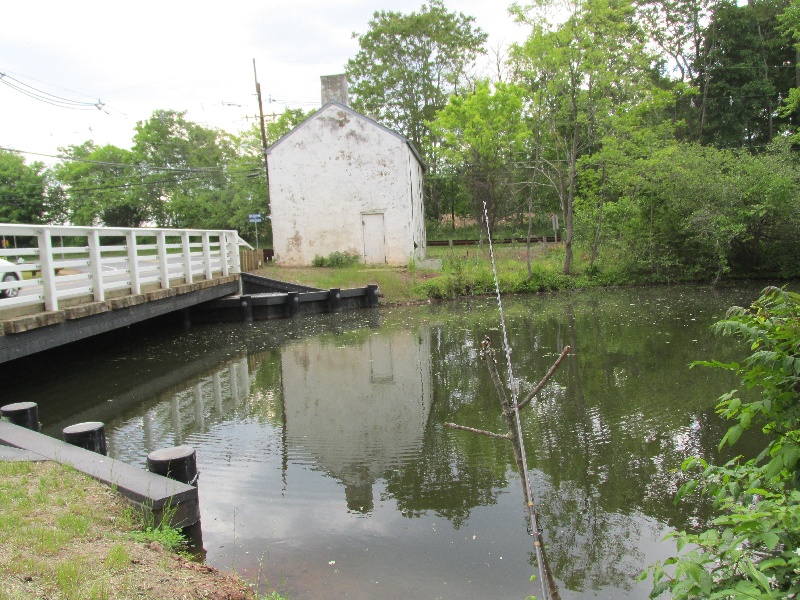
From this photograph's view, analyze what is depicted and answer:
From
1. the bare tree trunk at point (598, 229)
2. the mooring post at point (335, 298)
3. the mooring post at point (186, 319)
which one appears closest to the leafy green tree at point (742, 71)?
the bare tree trunk at point (598, 229)

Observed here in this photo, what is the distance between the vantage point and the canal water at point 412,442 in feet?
13.0

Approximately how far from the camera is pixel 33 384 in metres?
9.32

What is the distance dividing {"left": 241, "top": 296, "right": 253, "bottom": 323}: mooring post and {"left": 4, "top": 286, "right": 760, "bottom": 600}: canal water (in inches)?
134

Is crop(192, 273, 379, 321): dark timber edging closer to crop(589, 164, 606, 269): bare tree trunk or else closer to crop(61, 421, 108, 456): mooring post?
crop(589, 164, 606, 269): bare tree trunk

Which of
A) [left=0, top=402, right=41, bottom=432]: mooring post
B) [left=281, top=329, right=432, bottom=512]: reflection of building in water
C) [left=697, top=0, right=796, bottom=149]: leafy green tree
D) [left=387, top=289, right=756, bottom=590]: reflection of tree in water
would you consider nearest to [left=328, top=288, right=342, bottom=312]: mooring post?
[left=281, top=329, right=432, bottom=512]: reflection of building in water

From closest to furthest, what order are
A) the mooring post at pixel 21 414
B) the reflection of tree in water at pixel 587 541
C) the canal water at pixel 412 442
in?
the reflection of tree in water at pixel 587 541
the canal water at pixel 412 442
the mooring post at pixel 21 414

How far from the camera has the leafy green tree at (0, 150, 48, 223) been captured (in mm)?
42062

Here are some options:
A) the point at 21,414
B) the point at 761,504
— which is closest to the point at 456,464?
the point at 761,504

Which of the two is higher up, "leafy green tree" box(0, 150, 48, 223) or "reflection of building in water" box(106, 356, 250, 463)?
"leafy green tree" box(0, 150, 48, 223)

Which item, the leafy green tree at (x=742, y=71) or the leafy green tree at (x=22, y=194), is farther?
the leafy green tree at (x=22, y=194)

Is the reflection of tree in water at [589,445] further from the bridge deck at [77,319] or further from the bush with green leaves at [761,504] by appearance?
the bridge deck at [77,319]

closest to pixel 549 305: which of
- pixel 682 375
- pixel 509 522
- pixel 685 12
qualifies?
pixel 682 375

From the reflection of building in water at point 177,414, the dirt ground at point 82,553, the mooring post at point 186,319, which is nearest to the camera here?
the dirt ground at point 82,553

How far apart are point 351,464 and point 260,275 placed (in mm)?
14386
